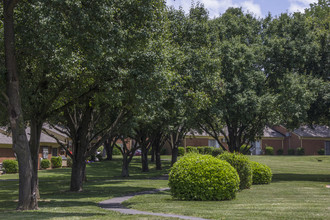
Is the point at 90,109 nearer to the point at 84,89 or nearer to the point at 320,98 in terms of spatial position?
the point at 84,89

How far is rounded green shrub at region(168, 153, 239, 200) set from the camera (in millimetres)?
18906

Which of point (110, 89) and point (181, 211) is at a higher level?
point (110, 89)

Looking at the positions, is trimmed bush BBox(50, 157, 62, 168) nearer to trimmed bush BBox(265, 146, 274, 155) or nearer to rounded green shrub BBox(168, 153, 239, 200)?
rounded green shrub BBox(168, 153, 239, 200)

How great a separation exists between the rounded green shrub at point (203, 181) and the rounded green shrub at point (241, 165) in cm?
562

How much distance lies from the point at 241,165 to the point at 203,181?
6913mm

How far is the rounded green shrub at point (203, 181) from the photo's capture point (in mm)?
18906

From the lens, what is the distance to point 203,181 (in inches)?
743

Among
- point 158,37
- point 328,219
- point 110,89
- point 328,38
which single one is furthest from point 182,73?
point 328,38

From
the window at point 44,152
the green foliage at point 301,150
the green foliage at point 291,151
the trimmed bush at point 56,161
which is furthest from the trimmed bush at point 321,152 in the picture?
the window at point 44,152

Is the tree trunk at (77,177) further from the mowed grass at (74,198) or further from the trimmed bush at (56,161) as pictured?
the trimmed bush at (56,161)

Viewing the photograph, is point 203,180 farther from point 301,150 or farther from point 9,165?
point 301,150

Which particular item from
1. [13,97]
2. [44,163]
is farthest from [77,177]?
[44,163]

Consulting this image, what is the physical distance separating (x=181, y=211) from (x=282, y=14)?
1072 inches

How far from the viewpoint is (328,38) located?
119 ft
